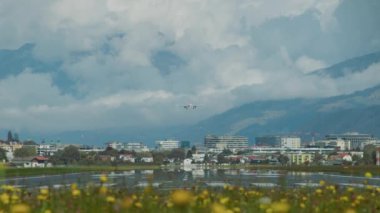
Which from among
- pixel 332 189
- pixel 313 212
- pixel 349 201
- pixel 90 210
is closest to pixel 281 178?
pixel 332 189

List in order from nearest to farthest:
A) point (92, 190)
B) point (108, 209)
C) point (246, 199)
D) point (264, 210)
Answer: point (108, 209) → point (264, 210) → point (92, 190) → point (246, 199)

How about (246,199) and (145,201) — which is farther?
(246,199)

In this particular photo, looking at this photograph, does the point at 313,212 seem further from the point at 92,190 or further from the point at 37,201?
the point at 37,201

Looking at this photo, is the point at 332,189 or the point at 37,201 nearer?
the point at 37,201

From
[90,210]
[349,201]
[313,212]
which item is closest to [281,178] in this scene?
[349,201]

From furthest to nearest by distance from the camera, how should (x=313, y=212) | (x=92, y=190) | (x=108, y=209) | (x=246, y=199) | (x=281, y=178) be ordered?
1. (x=281, y=178)
2. (x=246, y=199)
3. (x=92, y=190)
4. (x=313, y=212)
5. (x=108, y=209)

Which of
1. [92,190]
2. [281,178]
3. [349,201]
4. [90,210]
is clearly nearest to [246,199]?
[281,178]

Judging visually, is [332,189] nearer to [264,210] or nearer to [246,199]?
[246,199]

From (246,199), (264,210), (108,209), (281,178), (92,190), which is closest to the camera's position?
(108,209)
